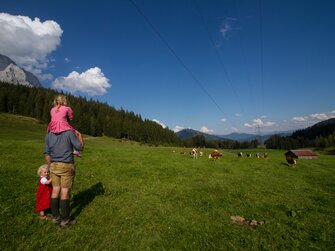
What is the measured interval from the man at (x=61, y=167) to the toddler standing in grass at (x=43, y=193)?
1.49 feet

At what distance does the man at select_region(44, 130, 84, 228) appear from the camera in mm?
7082

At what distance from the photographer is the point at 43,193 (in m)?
7.61

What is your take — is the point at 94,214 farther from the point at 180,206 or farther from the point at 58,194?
the point at 180,206

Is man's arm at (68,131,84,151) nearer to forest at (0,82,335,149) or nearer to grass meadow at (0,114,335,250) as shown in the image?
grass meadow at (0,114,335,250)

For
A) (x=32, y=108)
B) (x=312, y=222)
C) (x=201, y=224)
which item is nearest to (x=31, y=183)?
(x=201, y=224)

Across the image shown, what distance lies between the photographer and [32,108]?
148 metres

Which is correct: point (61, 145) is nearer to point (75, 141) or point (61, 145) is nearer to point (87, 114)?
point (75, 141)

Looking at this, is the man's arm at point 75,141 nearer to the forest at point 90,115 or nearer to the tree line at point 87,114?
the tree line at point 87,114

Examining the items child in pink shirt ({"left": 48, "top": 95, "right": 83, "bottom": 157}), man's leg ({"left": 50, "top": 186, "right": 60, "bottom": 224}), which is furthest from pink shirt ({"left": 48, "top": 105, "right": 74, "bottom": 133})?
man's leg ({"left": 50, "top": 186, "right": 60, "bottom": 224})

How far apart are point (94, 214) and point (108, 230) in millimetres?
1424

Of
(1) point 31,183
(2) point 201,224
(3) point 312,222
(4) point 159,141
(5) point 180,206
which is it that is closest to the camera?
(2) point 201,224

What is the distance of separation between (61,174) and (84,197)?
3.33 meters

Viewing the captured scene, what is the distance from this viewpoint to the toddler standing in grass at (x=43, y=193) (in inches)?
294

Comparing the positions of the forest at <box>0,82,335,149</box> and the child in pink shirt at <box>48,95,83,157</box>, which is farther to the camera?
the forest at <box>0,82,335,149</box>
